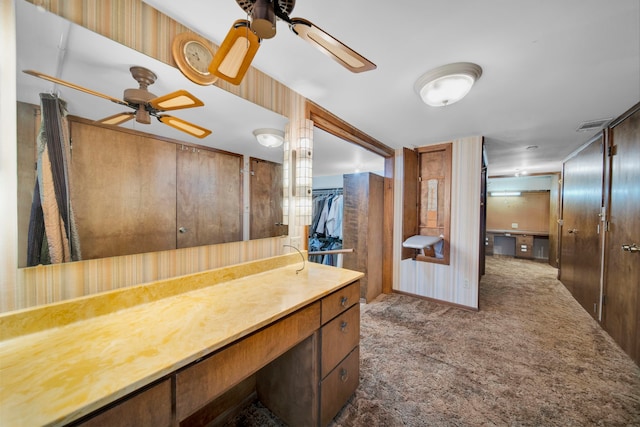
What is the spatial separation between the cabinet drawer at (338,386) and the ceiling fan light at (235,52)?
5.22 ft

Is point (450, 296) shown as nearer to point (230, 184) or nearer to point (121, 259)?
point (230, 184)

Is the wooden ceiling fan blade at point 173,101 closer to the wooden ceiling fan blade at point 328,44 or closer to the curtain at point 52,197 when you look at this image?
the curtain at point 52,197

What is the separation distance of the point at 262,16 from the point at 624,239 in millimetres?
3218

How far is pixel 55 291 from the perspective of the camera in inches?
33.6

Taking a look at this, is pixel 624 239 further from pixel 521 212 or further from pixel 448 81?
pixel 521 212

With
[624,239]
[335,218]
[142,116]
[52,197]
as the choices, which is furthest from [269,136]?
[624,239]

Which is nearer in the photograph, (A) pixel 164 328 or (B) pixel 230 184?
(A) pixel 164 328

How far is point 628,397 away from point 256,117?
3.10 m

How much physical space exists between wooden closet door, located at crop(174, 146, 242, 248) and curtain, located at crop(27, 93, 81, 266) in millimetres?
386

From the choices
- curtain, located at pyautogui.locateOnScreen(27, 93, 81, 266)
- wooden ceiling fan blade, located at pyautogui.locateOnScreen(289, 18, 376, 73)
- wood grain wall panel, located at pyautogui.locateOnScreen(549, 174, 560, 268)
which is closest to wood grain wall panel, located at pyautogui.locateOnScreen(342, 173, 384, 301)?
wooden ceiling fan blade, located at pyautogui.locateOnScreen(289, 18, 376, 73)

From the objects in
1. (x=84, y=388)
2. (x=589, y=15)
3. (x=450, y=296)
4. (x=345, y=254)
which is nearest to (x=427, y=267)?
(x=450, y=296)

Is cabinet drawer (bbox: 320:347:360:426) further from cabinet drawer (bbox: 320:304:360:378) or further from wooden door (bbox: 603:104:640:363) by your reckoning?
wooden door (bbox: 603:104:640:363)

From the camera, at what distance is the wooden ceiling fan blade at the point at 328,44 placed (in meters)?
0.83

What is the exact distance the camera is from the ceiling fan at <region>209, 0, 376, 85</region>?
0.78 m
